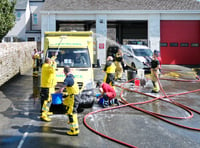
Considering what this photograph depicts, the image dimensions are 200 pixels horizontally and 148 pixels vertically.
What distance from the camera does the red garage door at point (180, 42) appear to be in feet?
87.4

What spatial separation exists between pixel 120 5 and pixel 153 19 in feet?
11.8

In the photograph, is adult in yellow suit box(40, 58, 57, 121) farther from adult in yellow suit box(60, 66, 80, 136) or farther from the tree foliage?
the tree foliage

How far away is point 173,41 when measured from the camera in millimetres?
26656

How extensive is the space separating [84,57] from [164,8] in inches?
742

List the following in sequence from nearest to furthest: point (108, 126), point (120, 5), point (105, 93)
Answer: point (108, 126) < point (105, 93) < point (120, 5)

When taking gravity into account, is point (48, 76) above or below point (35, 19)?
below

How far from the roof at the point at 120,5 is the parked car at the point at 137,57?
6.98 meters

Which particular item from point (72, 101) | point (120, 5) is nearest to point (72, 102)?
point (72, 101)

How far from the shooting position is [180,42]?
87.4ft

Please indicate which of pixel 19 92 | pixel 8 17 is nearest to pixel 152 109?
pixel 19 92

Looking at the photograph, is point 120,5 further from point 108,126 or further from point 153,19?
point 108,126

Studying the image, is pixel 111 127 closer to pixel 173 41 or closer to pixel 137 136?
pixel 137 136

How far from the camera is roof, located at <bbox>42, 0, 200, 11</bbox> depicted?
1041 inches

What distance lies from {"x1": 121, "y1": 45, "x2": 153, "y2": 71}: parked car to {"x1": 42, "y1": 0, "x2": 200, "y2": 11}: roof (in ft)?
22.9
